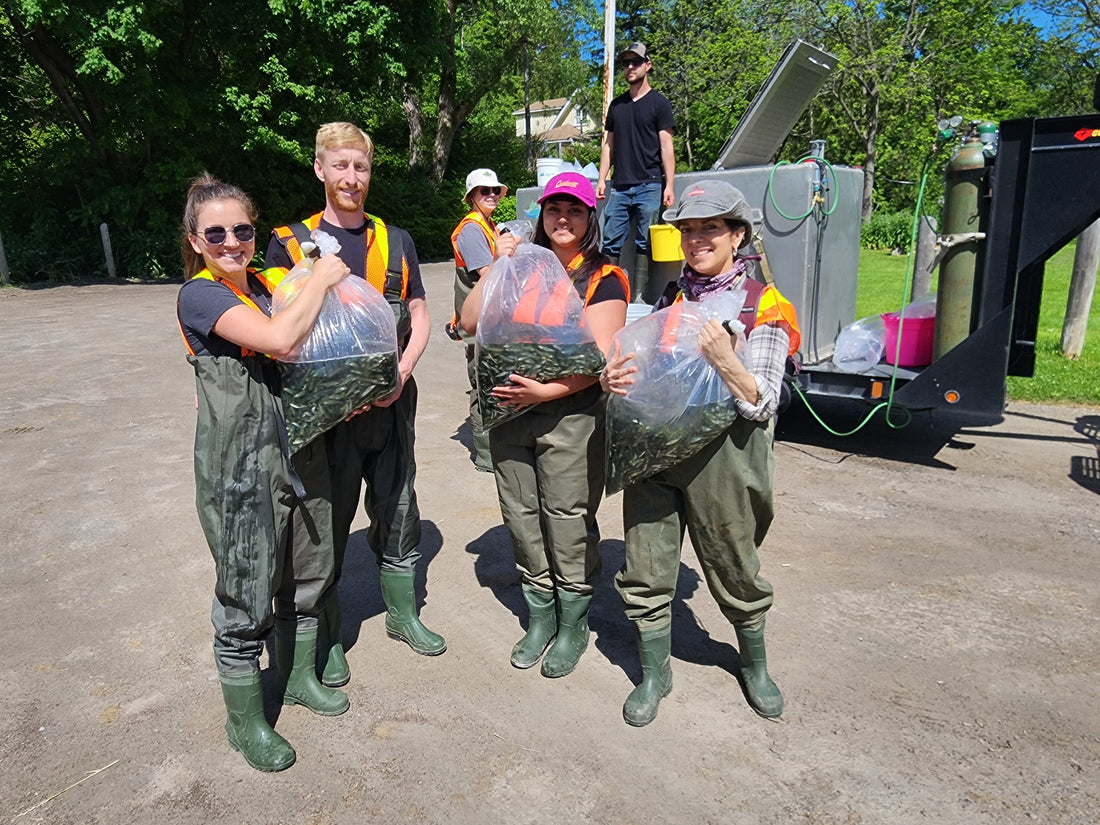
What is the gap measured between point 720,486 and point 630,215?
402 centimetres

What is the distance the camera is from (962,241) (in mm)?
4953

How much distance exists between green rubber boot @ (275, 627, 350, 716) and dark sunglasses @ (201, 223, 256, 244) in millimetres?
1358

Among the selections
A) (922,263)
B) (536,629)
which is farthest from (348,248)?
(922,263)

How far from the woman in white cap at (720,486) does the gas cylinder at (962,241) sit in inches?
118

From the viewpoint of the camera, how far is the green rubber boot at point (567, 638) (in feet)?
10.1

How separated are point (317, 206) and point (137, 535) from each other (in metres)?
18.8

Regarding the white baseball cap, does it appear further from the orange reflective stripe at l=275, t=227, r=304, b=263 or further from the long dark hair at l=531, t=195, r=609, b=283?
the orange reflective stripe at l=275, t=227, r=304, b=263

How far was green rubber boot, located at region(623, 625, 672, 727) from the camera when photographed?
2756mm

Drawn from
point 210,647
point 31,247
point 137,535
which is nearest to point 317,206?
point 31,247

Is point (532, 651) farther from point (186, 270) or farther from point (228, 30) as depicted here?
point (228, 30)

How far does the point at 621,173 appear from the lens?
20.0 feet

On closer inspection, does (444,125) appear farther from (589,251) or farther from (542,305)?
(542,305)

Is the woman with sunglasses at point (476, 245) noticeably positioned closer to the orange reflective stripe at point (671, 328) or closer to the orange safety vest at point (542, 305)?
the orange safety vest at point (542, 305)

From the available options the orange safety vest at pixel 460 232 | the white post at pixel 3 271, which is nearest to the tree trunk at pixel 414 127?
the white post at pixel 3 271
